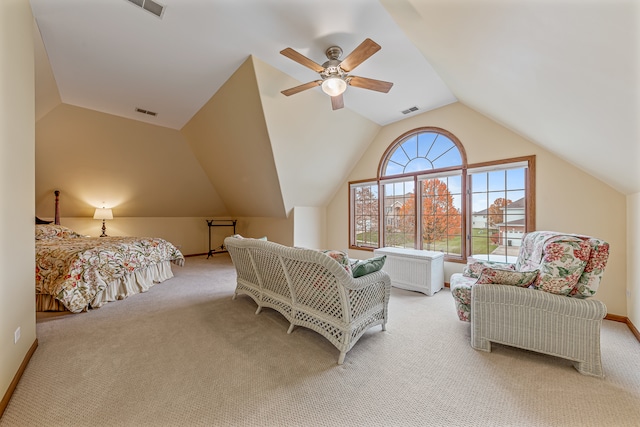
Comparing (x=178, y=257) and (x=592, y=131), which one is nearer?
(x=592, y=131)

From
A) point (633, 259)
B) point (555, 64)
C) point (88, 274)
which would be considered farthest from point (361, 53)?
point (88, 274)

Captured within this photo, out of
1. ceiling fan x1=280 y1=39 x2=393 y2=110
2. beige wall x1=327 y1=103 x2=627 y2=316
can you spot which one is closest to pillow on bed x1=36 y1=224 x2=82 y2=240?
ceiling fan x1=280 y1=39 x2=393 y2=110

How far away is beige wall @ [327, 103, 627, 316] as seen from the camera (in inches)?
108

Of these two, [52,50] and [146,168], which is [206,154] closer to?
[146,168]

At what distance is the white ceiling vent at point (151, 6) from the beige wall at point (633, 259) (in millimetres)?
4788

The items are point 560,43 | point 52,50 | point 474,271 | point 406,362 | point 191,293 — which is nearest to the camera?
point 560,43

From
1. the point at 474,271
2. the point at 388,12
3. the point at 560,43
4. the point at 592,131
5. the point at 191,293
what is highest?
the point at 388,12

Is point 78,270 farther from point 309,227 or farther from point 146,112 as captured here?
point 309,227

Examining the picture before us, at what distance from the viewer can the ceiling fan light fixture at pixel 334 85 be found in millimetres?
2398

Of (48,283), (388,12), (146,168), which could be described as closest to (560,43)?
(388,12)

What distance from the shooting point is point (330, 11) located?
2100 mm

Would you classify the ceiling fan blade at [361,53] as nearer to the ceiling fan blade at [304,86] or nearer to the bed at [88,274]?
the ceiling fan blade at [304,86]

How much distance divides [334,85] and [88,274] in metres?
3.80

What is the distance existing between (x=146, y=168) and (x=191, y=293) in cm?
329
